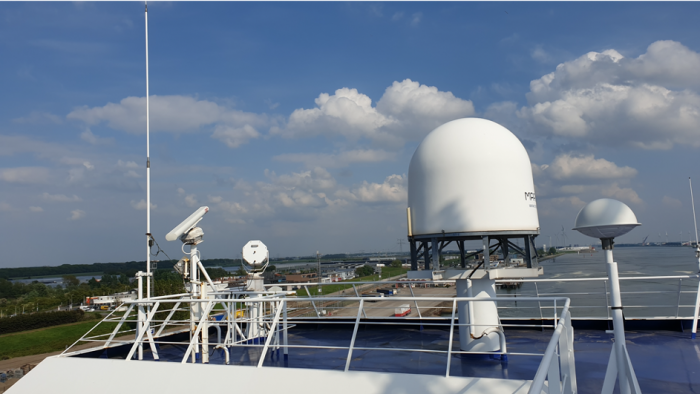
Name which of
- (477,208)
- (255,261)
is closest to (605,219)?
(477,208)

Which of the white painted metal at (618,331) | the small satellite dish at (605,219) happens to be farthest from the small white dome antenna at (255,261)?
the white painted metal at (618,331)

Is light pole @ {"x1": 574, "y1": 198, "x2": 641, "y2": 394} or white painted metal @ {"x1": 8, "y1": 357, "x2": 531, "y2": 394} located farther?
white painted metal @ {"x1": 8, "y1": 357, "x2": 531, "y2": 394}

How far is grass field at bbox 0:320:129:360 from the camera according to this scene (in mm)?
49062

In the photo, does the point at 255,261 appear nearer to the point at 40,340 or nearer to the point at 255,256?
the point at 255,256

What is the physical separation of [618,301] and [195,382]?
5462 mm

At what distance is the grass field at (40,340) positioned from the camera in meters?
49.1

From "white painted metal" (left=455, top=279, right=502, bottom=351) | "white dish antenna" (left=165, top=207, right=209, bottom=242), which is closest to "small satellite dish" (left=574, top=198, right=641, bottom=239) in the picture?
"white painted metal" (left=455, top=279, right=502, bottom=351)

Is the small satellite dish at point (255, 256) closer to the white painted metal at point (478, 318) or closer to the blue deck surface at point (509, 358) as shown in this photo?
the blue deck surface at point (509, 358)

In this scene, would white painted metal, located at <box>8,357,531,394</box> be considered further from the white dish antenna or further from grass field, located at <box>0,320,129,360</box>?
grass field, located at <box>0,320,129,360</box>

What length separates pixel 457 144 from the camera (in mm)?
8914

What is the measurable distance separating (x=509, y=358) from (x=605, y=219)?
4562 millimetres

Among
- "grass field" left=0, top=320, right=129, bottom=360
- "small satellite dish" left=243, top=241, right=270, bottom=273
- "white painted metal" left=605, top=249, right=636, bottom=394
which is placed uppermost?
"small satellite dish" left=243, top=241, right=270, bottom=273

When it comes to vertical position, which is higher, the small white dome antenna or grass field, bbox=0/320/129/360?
the small white dome antenna

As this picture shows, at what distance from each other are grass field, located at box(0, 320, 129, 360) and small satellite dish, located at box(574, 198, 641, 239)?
185 ft
